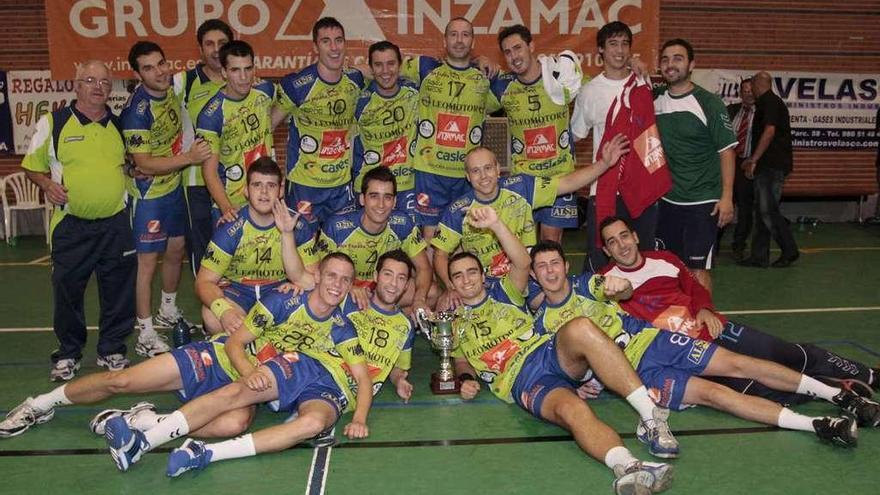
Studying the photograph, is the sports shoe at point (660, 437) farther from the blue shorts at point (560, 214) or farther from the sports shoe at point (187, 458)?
the blue shorts at point (560, 214)

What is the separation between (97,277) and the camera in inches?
240

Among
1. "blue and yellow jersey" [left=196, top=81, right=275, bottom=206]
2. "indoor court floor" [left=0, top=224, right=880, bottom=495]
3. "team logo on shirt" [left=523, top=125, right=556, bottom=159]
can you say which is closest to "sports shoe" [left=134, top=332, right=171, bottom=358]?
"indoor court floor" [left=0, top=224, right=880, bottom=495]

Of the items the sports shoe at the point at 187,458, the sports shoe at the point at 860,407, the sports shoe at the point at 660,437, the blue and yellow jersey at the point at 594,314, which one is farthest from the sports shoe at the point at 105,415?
the sports shoe at the point at 860,407

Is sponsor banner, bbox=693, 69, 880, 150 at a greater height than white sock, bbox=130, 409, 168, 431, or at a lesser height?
greater

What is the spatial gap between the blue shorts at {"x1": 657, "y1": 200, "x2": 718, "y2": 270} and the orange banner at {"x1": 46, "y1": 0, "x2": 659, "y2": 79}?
542 cm

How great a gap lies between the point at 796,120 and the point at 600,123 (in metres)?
8.79

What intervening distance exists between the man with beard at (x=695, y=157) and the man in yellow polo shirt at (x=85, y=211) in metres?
4.18

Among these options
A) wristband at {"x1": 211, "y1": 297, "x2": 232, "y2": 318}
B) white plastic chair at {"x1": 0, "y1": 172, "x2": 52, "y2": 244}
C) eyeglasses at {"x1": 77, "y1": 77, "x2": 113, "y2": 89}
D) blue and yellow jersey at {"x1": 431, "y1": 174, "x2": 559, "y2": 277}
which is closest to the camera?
wristband at {"x1": 211, "y1": 297, "x2": 232, "y2": 318}

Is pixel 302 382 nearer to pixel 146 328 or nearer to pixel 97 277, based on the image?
pixel 97 277

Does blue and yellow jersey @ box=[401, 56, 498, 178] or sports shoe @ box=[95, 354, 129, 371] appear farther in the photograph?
blue and yellow jersey @ box=[401, 56, 498, 178]

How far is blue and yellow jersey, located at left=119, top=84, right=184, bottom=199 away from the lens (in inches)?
Answer: 251

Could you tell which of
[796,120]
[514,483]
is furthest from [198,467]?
[796,120]

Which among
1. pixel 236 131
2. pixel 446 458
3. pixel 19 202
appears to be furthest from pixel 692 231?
pixel 19 202

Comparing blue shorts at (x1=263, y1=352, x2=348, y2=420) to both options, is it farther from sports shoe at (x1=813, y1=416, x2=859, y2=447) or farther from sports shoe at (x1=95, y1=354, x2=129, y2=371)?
sports shoe at (x1=813, y1=416, x2=859, y2=447)
